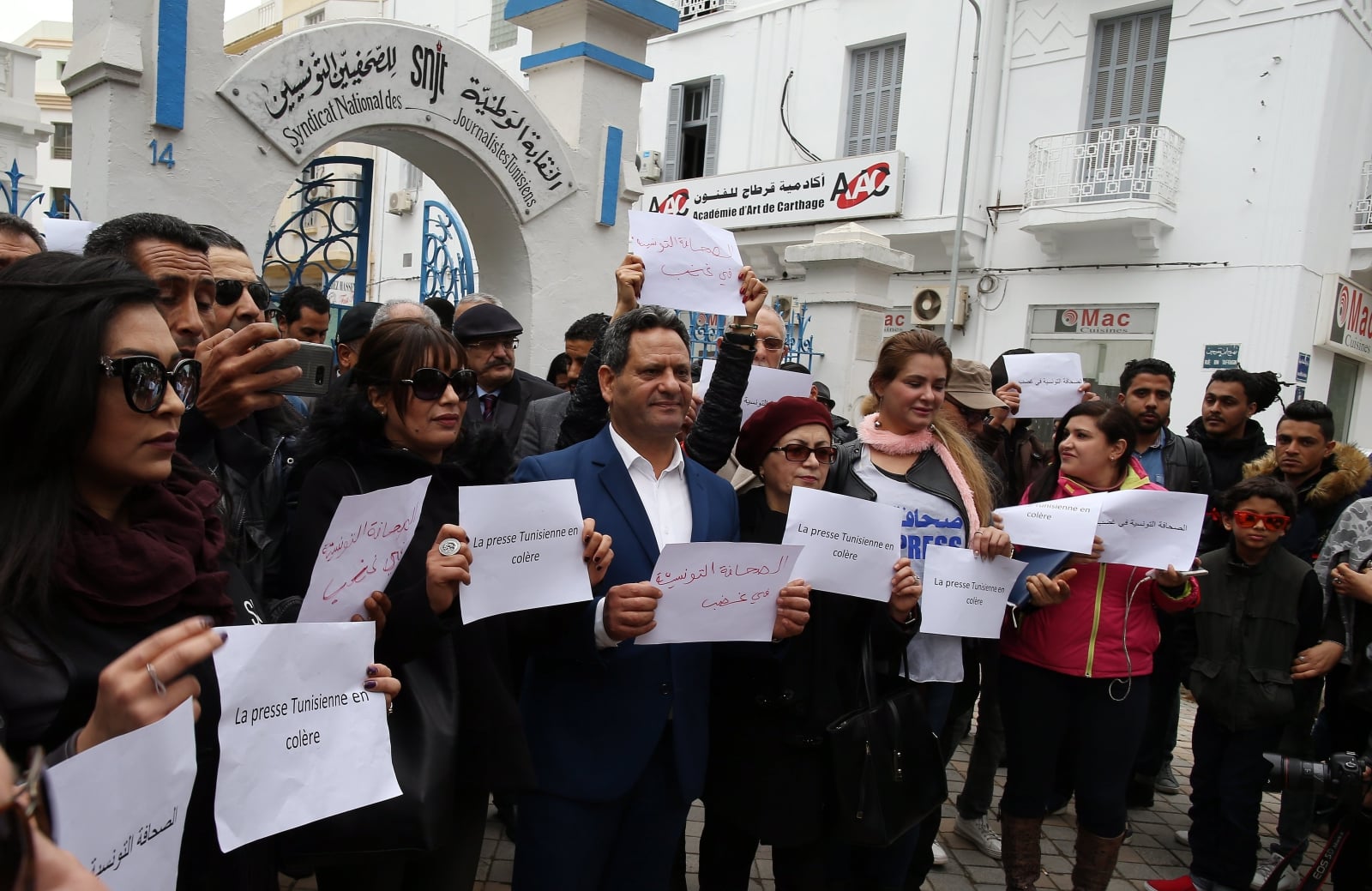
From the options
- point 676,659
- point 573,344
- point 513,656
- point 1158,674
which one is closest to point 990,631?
point 676,659

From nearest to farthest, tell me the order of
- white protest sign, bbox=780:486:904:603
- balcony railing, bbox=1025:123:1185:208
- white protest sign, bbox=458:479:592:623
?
1. white protest sign, bbox=458:479:592:623
2. white protest sign, bbox=780:486:904:603
3. balcony railing, bbox=1025:123:1185:208

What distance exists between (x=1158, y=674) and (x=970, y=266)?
11176 millimetres

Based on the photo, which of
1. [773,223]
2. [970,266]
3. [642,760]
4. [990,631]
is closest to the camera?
[642,760]

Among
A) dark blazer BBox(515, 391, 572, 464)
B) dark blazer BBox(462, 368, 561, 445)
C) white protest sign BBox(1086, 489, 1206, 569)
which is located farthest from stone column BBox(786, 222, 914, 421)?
white protest sign BBox(1086, 489, 1206, 569)

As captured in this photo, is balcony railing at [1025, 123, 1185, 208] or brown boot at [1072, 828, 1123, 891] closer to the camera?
brown boot at [1072, 828, 1123, 891]

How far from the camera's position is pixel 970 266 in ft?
47.7

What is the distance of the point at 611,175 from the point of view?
21.6 feet

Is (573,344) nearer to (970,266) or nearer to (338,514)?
(338,514)

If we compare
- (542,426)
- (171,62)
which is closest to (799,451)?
(542,426)

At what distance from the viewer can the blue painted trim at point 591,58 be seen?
6270 millimetres

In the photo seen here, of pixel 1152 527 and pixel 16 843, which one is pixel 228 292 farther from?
pixel 1152 527

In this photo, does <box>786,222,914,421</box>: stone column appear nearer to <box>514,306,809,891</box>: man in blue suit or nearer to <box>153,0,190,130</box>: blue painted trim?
<box>153,0,190,130</box>: blue painted trim

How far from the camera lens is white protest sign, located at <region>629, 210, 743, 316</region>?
300cm

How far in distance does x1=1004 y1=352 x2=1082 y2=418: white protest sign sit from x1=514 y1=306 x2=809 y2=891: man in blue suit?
240cm
